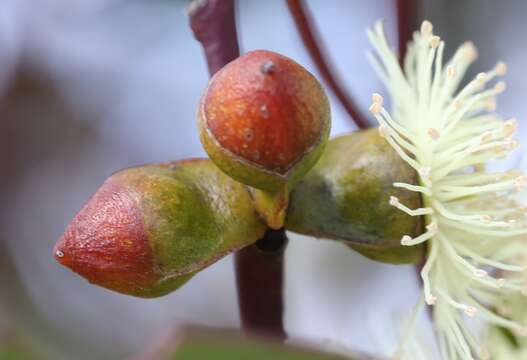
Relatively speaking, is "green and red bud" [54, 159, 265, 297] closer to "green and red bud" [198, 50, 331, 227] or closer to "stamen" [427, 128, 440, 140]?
"green and red bud" [198, 50, 331, 227]

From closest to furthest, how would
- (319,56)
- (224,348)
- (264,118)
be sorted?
1. (224,348)
2. (264,118)
3. (319,56)

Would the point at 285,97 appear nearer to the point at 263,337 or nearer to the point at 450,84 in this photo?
the point at 263,337

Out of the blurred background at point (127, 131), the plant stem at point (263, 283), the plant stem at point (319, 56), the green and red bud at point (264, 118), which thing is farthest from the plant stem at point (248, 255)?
the blurred background at point (127, 131)

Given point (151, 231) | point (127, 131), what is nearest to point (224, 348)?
point (151, 231)

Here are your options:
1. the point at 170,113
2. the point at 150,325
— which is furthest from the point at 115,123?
the point at 150,325

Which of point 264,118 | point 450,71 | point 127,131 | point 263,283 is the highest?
point 264,118

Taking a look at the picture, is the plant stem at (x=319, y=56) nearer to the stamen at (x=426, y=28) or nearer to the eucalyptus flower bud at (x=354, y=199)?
the stamen at (x=426, y=28)

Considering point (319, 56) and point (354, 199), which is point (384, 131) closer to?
point (354, 199)
